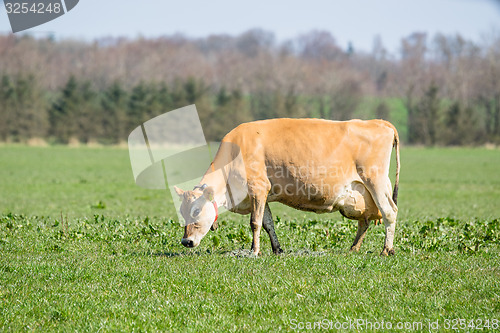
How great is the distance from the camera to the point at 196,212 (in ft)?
31.5

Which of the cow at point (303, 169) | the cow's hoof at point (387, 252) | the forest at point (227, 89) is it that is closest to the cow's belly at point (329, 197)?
the cow at point (303, 169)

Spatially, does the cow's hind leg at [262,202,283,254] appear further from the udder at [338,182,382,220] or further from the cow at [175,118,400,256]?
the udder at [338,182,382,220]

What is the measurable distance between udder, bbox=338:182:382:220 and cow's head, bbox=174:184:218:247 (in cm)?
229

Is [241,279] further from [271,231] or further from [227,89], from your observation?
[227,89]

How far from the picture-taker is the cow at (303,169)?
993cm

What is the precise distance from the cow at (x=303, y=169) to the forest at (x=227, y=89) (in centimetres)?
6555

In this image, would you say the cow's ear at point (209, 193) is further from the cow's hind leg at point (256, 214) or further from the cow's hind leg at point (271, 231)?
the cow's hind leg at point (271, 231)

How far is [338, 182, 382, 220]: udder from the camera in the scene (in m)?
10.2

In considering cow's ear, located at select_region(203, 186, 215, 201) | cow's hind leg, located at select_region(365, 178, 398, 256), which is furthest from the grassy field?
cow's ear, located at select_region(203, 186, 215, 201)

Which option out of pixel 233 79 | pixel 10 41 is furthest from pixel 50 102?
pixel 233 79

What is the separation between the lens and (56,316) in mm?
6797

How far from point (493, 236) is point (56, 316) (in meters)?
8.68

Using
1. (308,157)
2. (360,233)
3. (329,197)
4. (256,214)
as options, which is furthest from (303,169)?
(360,233)

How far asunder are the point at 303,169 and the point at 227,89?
374ft
